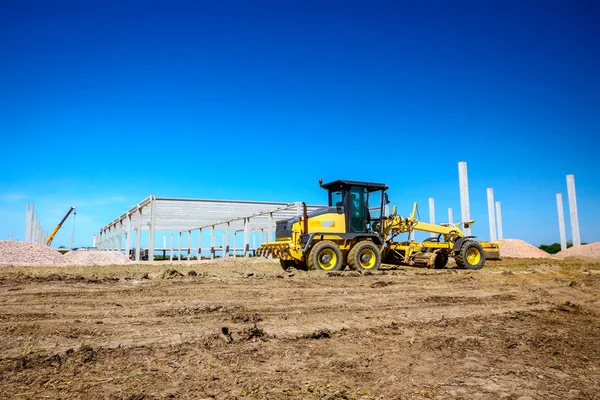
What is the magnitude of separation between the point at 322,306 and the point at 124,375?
3469mm

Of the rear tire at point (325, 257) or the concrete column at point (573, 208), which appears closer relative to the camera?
the rear tire at point (325, 257)

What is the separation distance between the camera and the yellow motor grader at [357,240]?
11.8m

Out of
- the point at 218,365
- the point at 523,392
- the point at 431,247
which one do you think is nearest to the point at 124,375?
the point at 218,365

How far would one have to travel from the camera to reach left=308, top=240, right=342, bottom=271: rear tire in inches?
452

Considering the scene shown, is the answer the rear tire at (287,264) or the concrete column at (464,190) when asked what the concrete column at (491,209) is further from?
the rear tire at (287,264)

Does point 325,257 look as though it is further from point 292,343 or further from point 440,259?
point 292,343

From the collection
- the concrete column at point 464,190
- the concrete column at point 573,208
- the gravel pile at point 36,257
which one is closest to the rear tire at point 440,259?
the concrete column at point 464,190

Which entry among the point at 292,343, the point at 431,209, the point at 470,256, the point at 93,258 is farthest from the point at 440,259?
the point at 93,258

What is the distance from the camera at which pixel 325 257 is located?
11.8 m

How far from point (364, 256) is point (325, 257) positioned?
1.25 metres

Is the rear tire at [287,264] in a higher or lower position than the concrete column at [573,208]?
lower

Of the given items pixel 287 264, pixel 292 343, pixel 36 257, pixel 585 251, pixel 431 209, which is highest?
pixel 431 209

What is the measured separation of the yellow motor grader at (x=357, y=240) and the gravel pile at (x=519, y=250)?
9.27 m

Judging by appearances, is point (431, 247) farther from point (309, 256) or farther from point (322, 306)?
point (322, 306)
